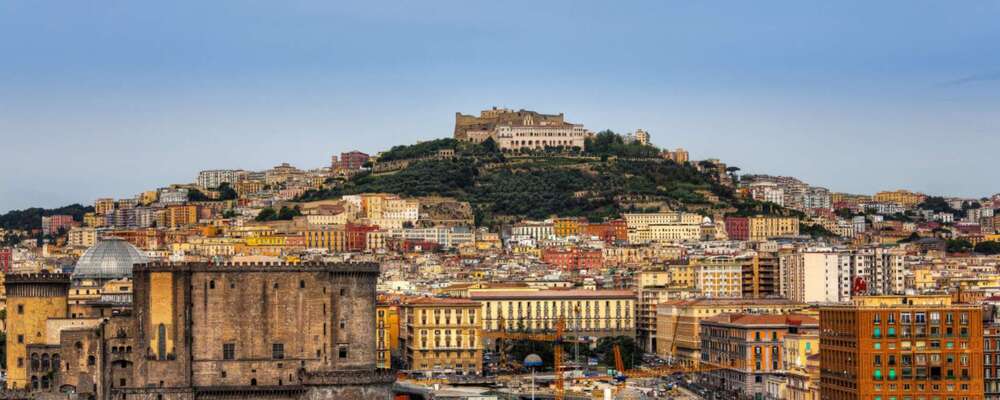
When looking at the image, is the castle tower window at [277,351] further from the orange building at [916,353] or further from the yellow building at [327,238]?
the yellow building at [327,238]

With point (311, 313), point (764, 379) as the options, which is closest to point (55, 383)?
point (311, 313)

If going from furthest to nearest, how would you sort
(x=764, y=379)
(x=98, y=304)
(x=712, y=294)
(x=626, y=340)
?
(x=712, y=294) < (x=626, y=340) < (x=764, y=379) < (x=98, y=304)

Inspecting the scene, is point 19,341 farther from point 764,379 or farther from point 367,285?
point 764,379

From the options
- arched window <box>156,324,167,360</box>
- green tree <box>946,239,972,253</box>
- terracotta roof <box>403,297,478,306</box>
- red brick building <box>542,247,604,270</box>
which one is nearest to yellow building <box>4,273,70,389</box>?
arched window <box>156,324,167,360</box>

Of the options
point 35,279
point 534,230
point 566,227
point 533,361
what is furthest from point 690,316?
point 566,227

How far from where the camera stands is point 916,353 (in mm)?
68125

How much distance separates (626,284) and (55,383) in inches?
2644

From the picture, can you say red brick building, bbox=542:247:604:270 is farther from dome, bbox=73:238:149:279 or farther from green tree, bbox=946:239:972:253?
dome, bbox=73:238:149:279

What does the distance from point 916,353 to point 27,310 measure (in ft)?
92.4

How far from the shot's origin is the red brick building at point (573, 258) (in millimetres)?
157500

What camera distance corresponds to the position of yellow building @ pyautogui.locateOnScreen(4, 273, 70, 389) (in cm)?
7125

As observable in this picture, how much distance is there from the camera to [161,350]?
69.1 meters

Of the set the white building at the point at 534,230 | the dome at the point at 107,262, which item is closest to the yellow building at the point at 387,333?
the dome at the point at 107,262

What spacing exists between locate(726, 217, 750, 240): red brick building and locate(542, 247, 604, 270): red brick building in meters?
20.6
